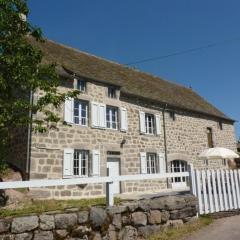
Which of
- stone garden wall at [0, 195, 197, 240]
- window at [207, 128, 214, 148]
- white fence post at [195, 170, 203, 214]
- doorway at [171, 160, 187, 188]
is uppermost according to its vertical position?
window at [207, 128, 214, 148]

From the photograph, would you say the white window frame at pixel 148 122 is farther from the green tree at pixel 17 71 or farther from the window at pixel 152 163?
the green tree at pixel 17 71

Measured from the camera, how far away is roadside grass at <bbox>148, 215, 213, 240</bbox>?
633 centimetres

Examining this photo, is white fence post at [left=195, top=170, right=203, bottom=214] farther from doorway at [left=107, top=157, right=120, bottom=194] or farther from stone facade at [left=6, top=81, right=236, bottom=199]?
doorway at [left=107, top=157, right=120, bottom=194]

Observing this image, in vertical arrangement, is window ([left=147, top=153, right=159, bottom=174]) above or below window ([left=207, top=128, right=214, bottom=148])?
below

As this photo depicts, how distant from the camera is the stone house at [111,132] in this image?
13.0m

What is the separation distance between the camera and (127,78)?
19.1 meters

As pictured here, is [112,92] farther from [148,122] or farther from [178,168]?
[178,168]

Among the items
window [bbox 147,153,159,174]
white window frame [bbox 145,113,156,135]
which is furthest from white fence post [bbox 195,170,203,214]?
white window frame [bbox 145,113,156,135]

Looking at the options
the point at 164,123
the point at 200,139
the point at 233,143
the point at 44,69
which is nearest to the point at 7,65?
the point at 44,69

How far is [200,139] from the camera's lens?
2053cm

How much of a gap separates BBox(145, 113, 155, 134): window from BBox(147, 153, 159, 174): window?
131 cm

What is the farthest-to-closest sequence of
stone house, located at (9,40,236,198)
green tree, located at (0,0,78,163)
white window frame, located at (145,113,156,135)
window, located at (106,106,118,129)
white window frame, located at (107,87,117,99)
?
white window frame, located at (145,113,156,135) → white window frame, located at (107,87,117,99) → window, located at (106,106,118,129) → stone house, located at (9,40,236,198) → green tree, located at (0,0,78,163)

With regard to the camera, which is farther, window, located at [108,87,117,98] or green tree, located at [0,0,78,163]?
window, located at [108,87,117,98]

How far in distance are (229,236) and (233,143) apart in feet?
60.8
